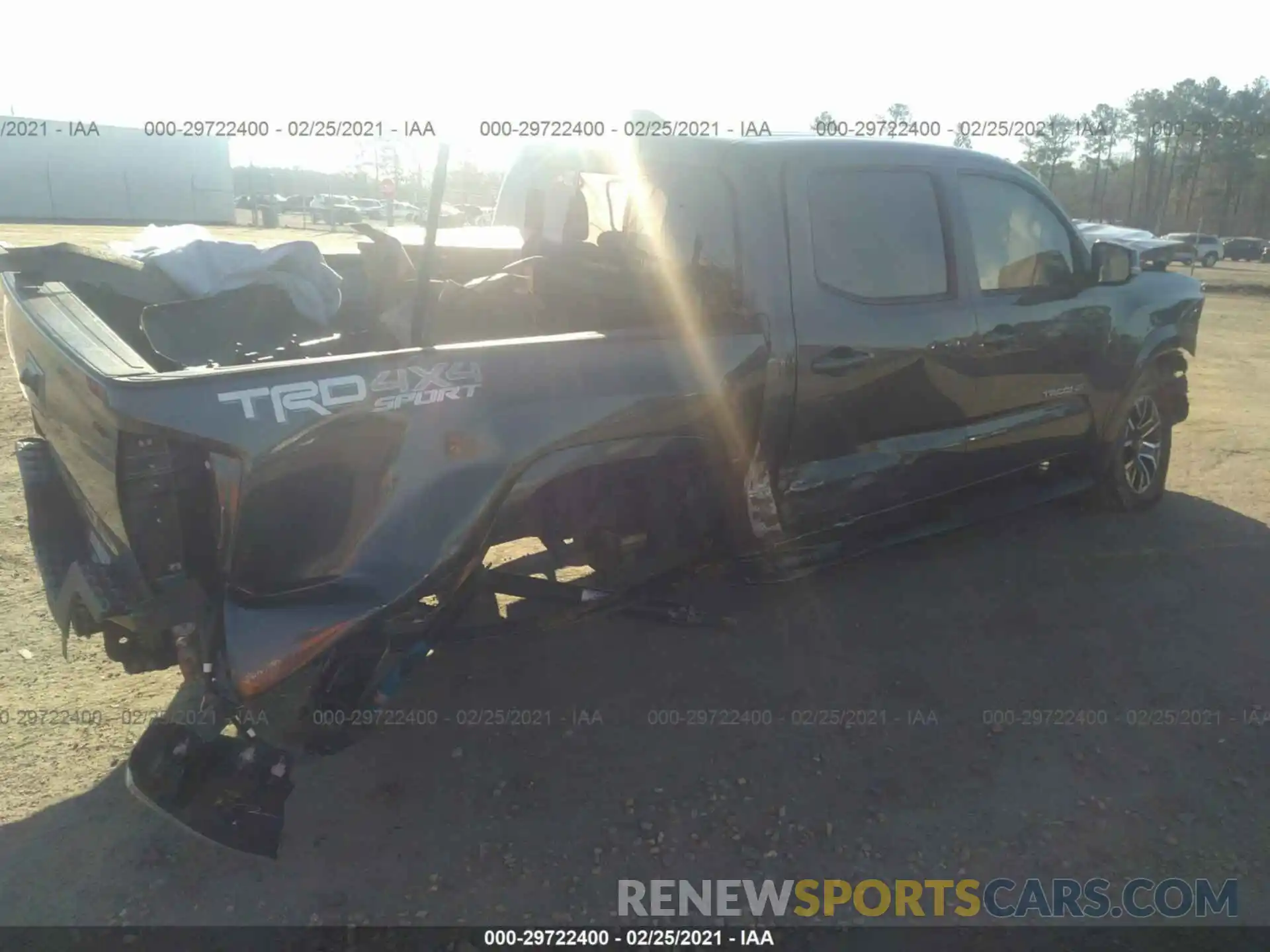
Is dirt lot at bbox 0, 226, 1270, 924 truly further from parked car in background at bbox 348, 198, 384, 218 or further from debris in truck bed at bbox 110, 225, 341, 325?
parked car in background at bbox 348, 198, 384, 218

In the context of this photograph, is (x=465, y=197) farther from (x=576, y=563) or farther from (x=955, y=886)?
(x=955, y=886)

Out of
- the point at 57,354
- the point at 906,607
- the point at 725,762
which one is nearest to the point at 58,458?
the point at 57,354

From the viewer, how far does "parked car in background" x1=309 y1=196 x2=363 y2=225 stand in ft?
64.0

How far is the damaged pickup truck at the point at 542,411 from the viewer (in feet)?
7.95

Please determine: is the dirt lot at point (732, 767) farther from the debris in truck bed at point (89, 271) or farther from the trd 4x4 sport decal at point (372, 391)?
the debris in truck bed at point (89, 271)

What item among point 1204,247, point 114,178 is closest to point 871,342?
point 1204,247

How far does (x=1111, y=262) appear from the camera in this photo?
4.77m

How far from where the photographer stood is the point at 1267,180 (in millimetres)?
51000

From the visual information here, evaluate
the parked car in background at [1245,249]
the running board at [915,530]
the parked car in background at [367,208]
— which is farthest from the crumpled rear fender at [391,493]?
the parked car in background at [1245,249]

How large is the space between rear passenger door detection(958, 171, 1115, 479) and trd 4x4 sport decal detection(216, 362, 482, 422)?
245 centimetres

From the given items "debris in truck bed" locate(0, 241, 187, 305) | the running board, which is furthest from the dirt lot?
"debris in truck bed" locate(0, 241, 187, 305)

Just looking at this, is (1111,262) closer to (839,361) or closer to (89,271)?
(839,361)

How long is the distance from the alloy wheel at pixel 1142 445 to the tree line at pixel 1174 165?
3394cm

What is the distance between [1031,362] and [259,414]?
351 centimetres
